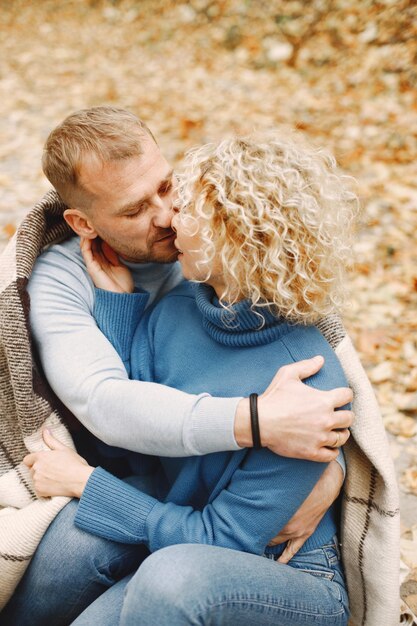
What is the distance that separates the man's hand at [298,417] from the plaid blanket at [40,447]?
15cm

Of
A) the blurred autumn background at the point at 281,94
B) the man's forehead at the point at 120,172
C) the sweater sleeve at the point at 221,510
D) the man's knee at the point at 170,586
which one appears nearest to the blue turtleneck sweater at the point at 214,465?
the sweater sleeve at the point at 221,510


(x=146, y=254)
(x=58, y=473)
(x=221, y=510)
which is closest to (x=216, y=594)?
(x=221, y=510)

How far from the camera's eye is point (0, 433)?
2096 mm

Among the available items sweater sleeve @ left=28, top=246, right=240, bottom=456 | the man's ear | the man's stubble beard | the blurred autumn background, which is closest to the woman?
sweater sleeve @ left=28, top=246, right=240, bottom=456

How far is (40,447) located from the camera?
80.6 inches

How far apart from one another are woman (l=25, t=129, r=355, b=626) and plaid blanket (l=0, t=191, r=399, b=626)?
0.08m

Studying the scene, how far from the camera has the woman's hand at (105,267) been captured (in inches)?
85.6

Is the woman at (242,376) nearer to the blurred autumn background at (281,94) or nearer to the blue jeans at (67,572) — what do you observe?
the blue jeans at (67,572)

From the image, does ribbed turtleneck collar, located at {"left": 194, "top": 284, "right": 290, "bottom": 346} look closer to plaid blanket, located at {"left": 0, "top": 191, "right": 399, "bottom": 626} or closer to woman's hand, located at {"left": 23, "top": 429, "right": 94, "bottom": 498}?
plaid blanket, located at {"left": 0, "top": 191, "right": 399, "bottom": 626}

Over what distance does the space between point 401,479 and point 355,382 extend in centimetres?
108

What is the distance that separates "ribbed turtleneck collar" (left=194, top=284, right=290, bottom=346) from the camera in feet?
6.17

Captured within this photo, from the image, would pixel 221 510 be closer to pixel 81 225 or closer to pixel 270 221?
pixel 270 221

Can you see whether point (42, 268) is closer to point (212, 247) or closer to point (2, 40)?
point (212, 247)

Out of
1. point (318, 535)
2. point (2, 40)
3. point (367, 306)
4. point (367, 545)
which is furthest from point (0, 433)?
point (2, 40)
